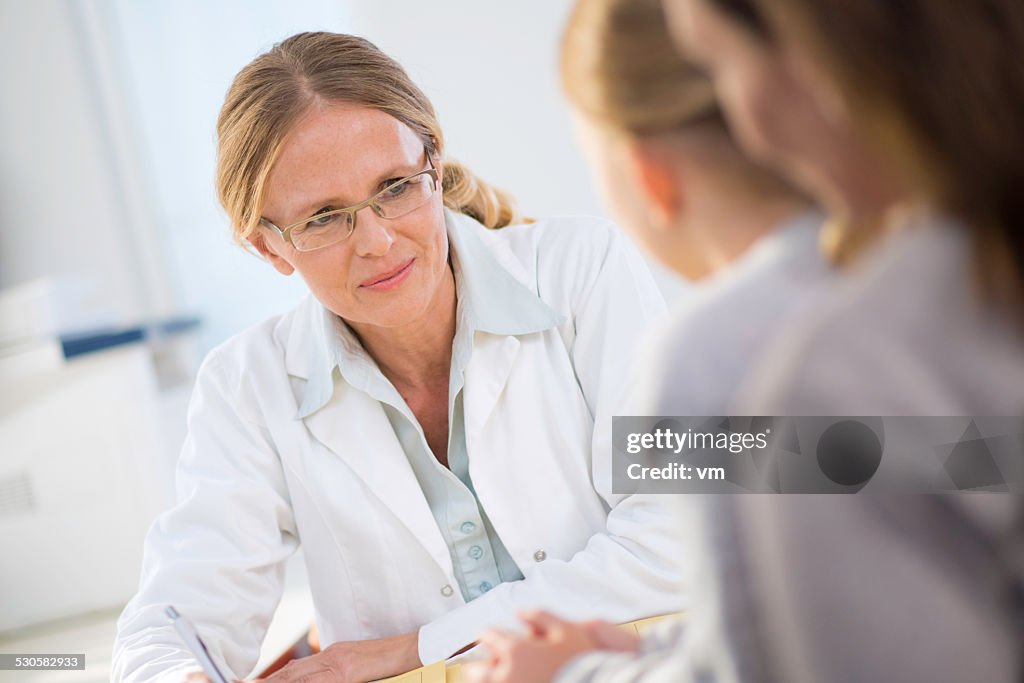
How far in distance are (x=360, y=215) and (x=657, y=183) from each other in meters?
0.81

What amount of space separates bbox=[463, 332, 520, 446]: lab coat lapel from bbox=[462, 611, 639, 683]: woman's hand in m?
0.71

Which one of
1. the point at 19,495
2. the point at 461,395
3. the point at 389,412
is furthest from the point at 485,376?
the point at 19,495

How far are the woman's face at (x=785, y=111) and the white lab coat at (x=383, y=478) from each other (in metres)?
0.81

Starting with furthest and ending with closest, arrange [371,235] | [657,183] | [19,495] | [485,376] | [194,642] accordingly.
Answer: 1. [19,495]
2. [485,376]
3. [371,235]
4. [194,642]
5. [657,183]

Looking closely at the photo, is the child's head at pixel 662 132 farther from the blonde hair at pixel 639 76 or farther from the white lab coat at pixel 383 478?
the white lab coat at pixel 383 478

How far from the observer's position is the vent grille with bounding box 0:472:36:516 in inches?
127

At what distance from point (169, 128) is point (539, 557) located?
3.30m

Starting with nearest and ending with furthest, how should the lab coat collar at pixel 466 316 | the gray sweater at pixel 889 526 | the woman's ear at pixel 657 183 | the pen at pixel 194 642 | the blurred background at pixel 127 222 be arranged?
1. the gray sweater at pixel 889 526
2. the woman's ear at pixel 657 183
3. the pen at pixel 194 642
4. the lab coat collar at pixel 466 316
5. the blurred background at pixel 127 222

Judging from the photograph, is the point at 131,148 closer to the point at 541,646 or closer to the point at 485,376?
the point at 485,376

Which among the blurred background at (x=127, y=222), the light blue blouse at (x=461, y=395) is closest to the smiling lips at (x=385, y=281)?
the light blue blouse at (x=461, y=395)

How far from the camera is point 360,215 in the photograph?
1313 mm

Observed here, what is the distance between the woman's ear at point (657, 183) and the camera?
553 mm

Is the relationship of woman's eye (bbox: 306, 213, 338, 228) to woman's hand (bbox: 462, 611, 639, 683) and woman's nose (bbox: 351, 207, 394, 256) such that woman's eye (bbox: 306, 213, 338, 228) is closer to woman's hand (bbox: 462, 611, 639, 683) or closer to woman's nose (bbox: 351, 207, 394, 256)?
woman's nose (bbox: 351, 207, 394, 256)

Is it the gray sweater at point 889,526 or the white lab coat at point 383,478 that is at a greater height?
the white lab coat at point 383,478
